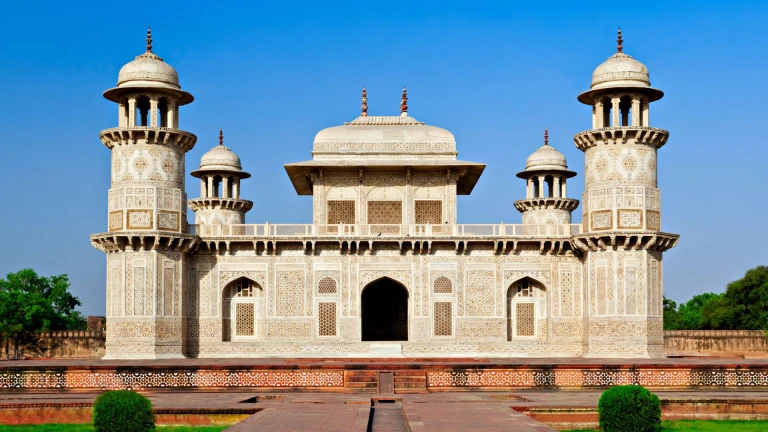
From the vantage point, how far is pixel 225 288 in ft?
92.3

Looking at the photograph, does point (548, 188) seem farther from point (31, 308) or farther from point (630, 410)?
point (630, 410)

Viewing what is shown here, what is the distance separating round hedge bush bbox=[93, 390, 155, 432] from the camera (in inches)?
447

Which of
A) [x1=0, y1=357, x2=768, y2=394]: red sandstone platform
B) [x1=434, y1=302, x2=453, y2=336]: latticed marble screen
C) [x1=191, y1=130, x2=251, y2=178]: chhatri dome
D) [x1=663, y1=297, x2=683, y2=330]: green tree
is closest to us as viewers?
[x1=0, y1=357, x2=768, y2=394]: red sandstone platform

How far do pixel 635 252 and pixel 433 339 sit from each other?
5.98 meters

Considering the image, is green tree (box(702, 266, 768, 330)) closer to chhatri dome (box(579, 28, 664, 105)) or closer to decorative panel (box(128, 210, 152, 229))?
chhatri dome (box(579, 28, 664, 105))

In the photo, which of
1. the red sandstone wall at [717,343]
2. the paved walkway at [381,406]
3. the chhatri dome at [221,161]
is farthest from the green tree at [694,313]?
the paved walkway at [381,406]

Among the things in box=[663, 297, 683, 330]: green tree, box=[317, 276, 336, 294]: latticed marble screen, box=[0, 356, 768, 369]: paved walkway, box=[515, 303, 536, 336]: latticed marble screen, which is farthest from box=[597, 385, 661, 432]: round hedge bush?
box=[663, 297, 683, 330]: green tree

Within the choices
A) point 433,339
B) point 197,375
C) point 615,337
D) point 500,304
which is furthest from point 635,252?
point 197,375

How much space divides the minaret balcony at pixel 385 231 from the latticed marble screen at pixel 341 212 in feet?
2.54

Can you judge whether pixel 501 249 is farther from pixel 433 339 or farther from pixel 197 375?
pixel 197 375

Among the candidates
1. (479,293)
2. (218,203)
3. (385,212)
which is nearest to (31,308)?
(218,203)

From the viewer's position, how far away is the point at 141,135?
2658 centimetres

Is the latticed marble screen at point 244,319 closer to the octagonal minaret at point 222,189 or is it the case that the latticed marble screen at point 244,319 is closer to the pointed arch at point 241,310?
the pointed arch at point 241,310

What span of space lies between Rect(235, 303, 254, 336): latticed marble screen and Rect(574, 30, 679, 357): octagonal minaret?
924 cm
